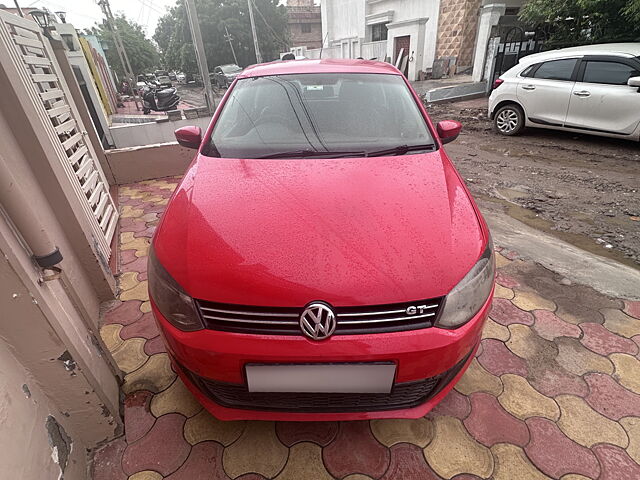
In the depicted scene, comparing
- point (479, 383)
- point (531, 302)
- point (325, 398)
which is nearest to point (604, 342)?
point (531, 302)

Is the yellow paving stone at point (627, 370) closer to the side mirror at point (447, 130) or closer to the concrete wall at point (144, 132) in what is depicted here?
the side mirror at point (447, 130)

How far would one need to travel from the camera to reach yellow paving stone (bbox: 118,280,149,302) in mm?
2307

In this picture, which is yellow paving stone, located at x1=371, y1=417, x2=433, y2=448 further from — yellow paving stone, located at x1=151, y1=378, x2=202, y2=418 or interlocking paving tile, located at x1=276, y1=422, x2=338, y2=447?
yellow paving stone, located at x1=151, y1=378, x2=202, y2=418

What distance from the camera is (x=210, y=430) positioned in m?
1.49

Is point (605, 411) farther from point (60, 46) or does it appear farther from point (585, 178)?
point (60, 46)

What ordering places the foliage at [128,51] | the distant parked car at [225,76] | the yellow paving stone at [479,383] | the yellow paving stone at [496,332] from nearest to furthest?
the yellow paving stone at [479,383] < the yellow paving stone at [496,332] < the distant parked car at [225,76] < the foliage at [128,51]

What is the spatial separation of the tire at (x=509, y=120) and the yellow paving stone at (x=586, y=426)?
576 centimetres

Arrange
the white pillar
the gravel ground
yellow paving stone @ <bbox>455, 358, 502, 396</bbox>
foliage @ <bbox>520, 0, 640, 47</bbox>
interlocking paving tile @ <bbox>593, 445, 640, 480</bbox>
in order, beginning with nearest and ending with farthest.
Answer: interlocking paving tile @ <bbox>593, 445, 640, 480</bbox>, yellow paving stone @ <bbox>455, 358, 502, 396</bbox>, the gravel ground, foliage @ <bbox>520, 0, 640, 47</bbox>, the white pillar

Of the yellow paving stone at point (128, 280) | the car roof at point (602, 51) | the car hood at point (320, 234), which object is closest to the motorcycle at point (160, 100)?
the car roof at point (602, 51)

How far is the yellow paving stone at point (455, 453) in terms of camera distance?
134cm

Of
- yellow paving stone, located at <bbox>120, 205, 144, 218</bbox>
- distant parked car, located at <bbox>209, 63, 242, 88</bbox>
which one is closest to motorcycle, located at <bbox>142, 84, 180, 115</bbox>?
distant parked car, located at <bbox>209, 63, 242, 88</bbox>

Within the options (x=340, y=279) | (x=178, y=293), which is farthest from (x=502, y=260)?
(x=178, y=293)

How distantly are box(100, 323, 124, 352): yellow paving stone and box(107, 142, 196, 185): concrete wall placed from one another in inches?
111

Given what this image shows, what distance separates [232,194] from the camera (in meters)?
1.45
